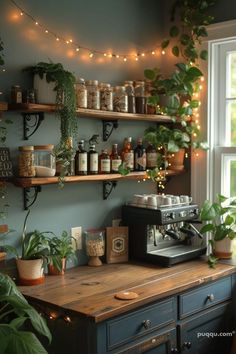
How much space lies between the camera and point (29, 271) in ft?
8.25

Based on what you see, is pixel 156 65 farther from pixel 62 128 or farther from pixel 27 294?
pixel 27 294

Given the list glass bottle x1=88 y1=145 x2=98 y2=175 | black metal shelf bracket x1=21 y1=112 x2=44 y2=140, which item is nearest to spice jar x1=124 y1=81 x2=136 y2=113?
glass bottle x1=88 y1=145 x2=98 y2=175

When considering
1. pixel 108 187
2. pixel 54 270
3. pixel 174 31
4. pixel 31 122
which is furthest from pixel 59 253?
pixel 174 31

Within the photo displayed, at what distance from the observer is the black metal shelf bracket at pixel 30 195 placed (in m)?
2.67

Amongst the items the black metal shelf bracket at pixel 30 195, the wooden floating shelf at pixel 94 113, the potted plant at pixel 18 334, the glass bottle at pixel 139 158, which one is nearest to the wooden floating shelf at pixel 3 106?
the wooden floating shelf at pixel 94 113

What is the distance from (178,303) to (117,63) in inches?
61.2

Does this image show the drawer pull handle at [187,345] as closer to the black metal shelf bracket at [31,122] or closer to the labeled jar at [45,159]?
the labeled jar at [45,159]

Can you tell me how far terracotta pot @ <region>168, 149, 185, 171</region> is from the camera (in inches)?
131

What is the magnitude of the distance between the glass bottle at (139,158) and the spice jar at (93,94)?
1.57ft

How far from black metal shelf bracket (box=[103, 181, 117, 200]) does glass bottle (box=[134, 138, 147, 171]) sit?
6.9 inches

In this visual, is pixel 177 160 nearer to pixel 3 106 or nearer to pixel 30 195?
pixel 30 195

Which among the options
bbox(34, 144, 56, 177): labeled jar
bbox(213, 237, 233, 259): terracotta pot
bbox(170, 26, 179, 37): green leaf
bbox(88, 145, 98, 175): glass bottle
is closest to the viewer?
bbox(34, 144, 56, 177): labeled jar

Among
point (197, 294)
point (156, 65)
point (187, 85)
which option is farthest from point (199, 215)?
point (156, 65)

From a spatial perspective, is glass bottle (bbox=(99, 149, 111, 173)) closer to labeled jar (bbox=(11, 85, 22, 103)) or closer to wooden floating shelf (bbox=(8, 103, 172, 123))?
wooden floating shelf (bbox=(8, 103, 172, 123))
